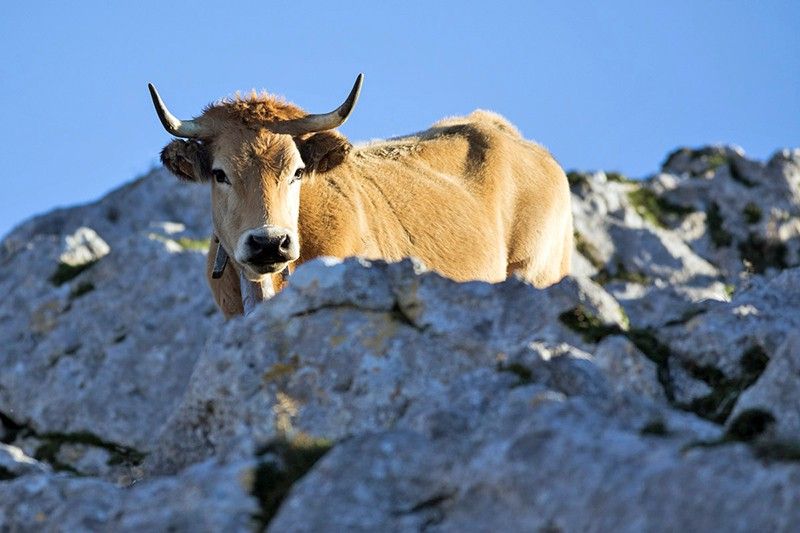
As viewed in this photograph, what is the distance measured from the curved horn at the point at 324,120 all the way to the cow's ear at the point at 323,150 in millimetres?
84

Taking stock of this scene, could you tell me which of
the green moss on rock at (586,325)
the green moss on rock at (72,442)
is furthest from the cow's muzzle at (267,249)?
the green moss on rock at (72,442)

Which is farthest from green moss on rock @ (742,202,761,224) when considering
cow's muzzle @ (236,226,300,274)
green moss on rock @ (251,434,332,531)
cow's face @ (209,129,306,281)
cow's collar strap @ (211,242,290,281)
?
green moss on rock @ (251,434,332,531)

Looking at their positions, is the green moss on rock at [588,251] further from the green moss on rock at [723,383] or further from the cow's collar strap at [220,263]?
the green moss on rock at [723,383]

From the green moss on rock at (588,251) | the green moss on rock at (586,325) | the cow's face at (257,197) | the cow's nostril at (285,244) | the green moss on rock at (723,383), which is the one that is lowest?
the green moss on rock at (723,383)

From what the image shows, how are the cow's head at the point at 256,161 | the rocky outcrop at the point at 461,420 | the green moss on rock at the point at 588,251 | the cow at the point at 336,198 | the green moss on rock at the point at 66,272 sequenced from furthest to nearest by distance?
the green moss on rock at the point at 588,251, the green moss on rock at the point at 66,272, the cow at the point at 336,198, the cow's head at the point at 256,161, the rocky outcrop at the point at 461,420

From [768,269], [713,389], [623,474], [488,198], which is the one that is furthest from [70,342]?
[623,474]

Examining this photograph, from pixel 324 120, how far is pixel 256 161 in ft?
3.40

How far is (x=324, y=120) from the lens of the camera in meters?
14.5

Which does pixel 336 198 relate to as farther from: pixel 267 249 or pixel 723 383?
pixel 723 383

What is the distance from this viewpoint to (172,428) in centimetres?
852

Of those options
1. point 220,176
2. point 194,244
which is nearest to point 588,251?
point 194,244

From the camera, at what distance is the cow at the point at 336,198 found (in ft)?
44.7

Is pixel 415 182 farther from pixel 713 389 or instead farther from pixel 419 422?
pixel 419 422

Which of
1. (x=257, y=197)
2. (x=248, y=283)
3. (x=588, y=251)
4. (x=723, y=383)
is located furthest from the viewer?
(x=588, y=251)
